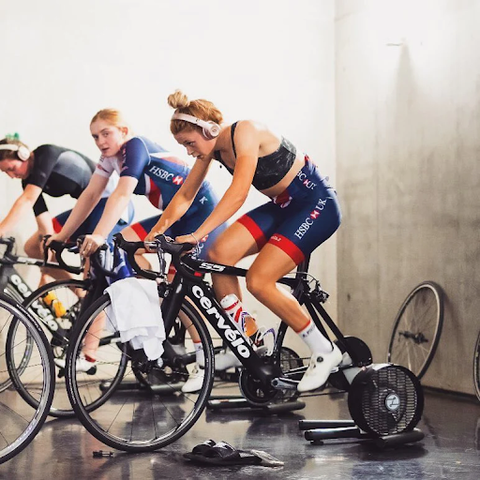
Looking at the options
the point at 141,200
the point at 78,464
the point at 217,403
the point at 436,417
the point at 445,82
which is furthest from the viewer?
the point at 141,200

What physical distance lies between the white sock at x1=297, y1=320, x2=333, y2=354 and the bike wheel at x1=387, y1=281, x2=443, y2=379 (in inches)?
67.0

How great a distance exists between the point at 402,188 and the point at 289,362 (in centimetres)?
228

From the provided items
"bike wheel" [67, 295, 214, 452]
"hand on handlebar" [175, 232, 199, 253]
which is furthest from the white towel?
"hand on handlebar" [175, 232, 199, 253]

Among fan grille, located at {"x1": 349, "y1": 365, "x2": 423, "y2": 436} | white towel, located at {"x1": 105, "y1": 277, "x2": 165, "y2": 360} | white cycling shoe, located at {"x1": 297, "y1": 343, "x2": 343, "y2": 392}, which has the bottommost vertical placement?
fan grille, located at {"x1": 349, "y1": 365, "x2": 423, "y2": 436}

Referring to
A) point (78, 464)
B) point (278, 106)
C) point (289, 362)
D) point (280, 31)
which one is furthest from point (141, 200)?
point (78, 464)

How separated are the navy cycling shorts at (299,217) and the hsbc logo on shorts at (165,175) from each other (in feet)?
3.33

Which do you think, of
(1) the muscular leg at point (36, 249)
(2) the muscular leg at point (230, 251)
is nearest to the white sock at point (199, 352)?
(2) the muscular leg at point (230, 251)

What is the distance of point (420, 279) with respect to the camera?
552 cm

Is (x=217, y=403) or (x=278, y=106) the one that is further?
(x=278, y=106)

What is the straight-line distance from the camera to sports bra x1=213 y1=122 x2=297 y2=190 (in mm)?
3717

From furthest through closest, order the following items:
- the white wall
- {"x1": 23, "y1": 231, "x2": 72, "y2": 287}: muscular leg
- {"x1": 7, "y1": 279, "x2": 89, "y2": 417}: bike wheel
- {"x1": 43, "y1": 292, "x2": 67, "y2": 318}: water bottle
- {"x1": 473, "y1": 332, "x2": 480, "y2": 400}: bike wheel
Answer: the white wall
{"x1": 23, "y1": 231, "x2": 72, "y2": 287}: muscular leg
{"x1": 43, "y1": 292, "x2": 67, "y2": 318}: water bottle
{"x1": 473, "y1": 332, "x2": 480, "y2": 400}: bike wheel
{"x1": 7, "y1": 279, "x2": 89, "y2": 417}: bike wheel

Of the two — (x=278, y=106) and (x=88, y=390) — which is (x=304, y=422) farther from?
(x=278, y=106)

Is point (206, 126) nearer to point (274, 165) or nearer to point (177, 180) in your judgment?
point (274, 165)

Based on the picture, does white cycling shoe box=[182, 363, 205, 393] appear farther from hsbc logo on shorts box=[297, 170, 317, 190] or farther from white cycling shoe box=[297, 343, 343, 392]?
hsbc logo on shorts box=[297, 170, 317, 190]
